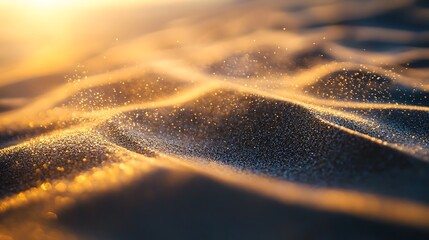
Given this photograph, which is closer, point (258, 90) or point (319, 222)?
point (319, 222)

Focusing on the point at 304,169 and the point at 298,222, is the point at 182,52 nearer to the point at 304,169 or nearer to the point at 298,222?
the point at 304,169

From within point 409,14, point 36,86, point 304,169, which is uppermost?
point 409,14

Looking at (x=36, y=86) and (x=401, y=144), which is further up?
(x=36, y=86)

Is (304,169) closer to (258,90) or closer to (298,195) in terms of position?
(298,195)

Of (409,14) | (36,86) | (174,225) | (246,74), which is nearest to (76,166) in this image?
(174,225)

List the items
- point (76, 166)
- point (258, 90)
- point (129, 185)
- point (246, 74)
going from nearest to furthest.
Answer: point (129, 185)
point (76, 166)
point (258, 90)
point (246, 74)

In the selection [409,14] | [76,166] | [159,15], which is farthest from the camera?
[159,15]
